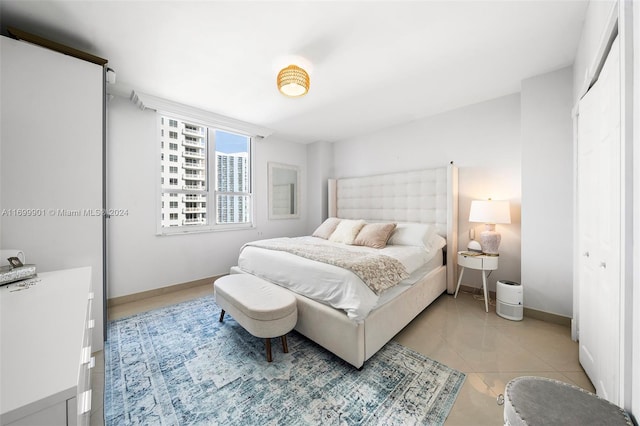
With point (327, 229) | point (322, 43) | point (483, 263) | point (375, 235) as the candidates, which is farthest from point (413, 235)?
point (322, 43)

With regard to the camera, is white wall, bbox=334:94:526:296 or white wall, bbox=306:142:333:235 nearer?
white wall, bbox=334:94:526:296

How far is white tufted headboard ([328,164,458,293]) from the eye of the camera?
10.3ft

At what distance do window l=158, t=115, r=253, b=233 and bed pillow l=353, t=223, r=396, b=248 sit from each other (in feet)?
6.73

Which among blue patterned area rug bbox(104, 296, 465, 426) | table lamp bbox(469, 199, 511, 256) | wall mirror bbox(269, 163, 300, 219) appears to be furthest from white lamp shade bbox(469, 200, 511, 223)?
wall mirror bbox(269, 163, 300, 219)

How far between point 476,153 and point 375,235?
1742mm

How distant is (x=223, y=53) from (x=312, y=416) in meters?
2.78

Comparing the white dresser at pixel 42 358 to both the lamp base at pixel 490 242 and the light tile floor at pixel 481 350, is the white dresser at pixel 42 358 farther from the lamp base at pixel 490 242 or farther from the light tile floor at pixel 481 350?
the lamp base at pixel 490 242

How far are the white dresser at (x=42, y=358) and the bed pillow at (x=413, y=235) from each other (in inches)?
116

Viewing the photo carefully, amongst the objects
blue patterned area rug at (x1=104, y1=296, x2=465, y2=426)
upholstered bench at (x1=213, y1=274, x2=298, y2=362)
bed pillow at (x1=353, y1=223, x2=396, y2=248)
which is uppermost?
bed pillow at (x1=353, y1=223, x2=396, y2=248)

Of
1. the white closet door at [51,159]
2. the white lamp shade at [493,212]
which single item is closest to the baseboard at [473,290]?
the white lamp shade at [493,212]

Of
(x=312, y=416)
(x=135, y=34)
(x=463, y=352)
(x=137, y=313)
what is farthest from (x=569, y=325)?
(x=135, y=34)

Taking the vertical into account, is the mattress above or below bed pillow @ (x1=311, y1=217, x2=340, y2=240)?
below

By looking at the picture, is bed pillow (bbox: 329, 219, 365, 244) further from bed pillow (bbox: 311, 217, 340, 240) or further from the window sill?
the window sill

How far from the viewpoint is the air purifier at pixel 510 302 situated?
7.96 feet
